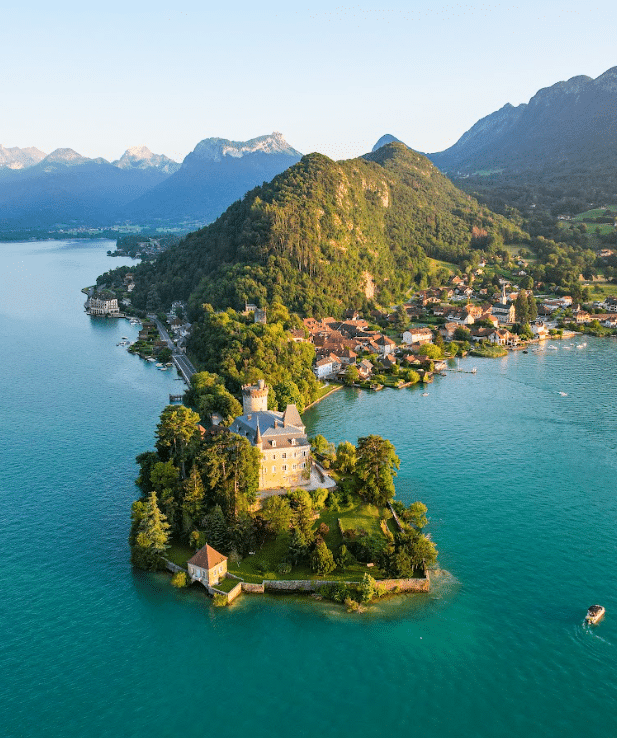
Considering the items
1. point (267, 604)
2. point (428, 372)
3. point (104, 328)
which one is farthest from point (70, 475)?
point (104, 328)

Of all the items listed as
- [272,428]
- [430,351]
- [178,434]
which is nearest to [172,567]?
[178,434]

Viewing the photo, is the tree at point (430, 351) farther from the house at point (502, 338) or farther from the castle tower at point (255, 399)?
the castle tower at point (255, 399)

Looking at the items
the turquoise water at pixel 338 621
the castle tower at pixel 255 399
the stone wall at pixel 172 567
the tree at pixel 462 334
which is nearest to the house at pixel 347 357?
the tree at pixel 462 334

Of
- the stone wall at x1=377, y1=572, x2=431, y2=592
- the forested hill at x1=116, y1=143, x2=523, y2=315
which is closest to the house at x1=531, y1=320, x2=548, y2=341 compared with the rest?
the forested hill at x1=116, y1=143, x2=523, y2=315

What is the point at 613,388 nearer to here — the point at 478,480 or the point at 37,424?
the point at 478,480

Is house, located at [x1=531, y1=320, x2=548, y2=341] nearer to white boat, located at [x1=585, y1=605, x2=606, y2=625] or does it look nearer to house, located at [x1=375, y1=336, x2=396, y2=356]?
house, located at [x1=375, y1=336, x2=396, y2=356]

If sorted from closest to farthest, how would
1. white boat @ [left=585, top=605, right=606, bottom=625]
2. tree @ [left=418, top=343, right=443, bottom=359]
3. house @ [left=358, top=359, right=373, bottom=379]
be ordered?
1. white boat @ [left=585, top=605, right=606, bottom=625]
2. house @ [left=358, top=359, right=373, bottom=379]
3. tree @ [left=418, top=343, right=443, bottom=359]
